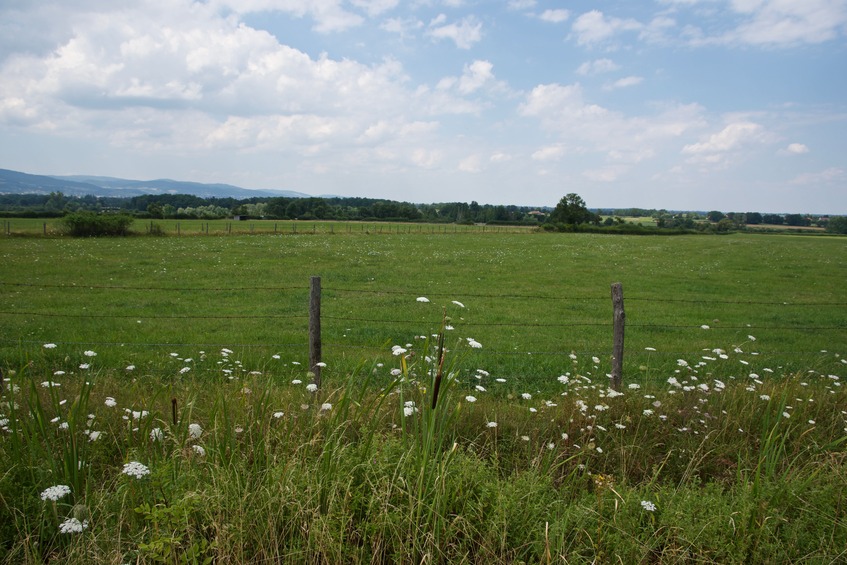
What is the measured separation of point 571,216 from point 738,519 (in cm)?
10397

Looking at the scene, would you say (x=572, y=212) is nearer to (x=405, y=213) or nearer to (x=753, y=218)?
(x=405, y=213)

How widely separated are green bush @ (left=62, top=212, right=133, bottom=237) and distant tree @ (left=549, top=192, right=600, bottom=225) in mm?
77105

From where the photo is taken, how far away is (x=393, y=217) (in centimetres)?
11581

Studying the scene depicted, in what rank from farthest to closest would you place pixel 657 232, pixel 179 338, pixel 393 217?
pixel 393 217 < pixel 657 232 < pixel 179 338

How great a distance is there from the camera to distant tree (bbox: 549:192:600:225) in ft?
336

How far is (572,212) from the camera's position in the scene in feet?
337

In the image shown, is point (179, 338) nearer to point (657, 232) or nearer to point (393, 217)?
point (657, 232)

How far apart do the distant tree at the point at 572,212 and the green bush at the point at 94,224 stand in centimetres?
7710

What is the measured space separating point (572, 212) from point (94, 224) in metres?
83.3

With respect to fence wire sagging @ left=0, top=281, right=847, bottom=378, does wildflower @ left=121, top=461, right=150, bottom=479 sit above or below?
above

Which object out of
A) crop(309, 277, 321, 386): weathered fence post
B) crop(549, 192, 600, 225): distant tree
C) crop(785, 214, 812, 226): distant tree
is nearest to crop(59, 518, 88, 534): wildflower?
crop(309, 277, 321, 386): weathered fence post

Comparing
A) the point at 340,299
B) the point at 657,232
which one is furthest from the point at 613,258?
the point at 657,232

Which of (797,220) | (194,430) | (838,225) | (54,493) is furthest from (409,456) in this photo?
(797,220)

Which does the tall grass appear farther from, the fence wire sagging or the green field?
the fence wire sagging
